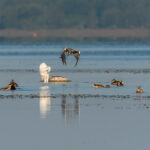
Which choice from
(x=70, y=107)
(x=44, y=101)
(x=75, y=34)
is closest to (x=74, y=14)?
(x=75, y=34)

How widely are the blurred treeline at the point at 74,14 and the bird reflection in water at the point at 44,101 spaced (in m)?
134

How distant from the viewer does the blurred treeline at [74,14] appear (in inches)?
6481

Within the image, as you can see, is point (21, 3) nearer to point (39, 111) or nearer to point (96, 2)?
point (96, 2)

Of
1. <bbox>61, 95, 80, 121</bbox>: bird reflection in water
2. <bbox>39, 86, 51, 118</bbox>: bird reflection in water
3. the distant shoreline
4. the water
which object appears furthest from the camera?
the distant shoreline

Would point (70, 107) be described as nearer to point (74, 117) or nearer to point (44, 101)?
point (44, 101)

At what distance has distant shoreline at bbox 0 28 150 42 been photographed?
15962 centimetres

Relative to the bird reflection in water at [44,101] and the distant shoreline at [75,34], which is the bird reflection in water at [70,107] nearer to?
the bird reflection in water at [44,101]

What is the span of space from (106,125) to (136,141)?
2234 mm

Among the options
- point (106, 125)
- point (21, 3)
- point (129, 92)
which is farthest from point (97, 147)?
point (21, 3)

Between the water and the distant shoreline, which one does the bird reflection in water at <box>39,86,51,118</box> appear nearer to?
the water

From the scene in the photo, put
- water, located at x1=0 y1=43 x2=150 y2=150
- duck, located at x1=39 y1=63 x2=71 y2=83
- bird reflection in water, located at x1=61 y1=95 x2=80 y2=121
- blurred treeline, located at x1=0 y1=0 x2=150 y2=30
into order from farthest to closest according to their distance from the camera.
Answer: blurred treeline, located at x1=0 y1=0 x2=150 y2=30
duck, located at x1=39 y1=63 x2=71 y2=83
bird reflection in water, located at x1=61 y1=95 x2=80 y2=121
water, located at x1=0 y1=43 x2=150 y2=150

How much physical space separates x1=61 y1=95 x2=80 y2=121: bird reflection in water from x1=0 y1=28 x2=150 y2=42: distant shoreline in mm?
132563

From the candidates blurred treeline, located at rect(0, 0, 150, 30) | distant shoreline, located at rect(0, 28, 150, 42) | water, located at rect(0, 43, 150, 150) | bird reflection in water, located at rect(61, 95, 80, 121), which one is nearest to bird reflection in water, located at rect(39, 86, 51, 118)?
water, located at rect(0, 43, 150, 150)

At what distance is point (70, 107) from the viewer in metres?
22.0
